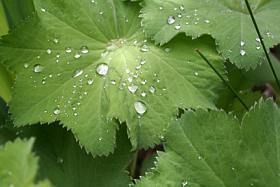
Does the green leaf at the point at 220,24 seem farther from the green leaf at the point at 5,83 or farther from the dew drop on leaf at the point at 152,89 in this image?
the green leaf at the point at 5,83

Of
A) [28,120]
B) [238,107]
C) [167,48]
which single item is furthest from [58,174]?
[238,107]

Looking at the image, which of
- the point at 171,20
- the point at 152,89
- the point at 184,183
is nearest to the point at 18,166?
the point at 184,183

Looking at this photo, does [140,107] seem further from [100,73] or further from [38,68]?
[38,68]

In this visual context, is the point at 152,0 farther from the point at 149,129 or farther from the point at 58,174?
the point at 58,174

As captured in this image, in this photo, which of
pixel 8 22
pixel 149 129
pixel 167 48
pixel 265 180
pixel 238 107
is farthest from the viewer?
pixel 238 107

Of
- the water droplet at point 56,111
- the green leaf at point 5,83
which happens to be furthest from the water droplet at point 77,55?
the green leaf at point 5,83

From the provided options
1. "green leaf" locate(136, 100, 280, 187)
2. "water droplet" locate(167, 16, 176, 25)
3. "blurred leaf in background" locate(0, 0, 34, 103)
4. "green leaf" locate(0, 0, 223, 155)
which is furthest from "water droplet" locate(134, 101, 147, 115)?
"blurred leaf in background" locate(0, 0, 34, 103)

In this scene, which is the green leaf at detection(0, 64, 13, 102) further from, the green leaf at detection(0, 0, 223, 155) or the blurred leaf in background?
the green leaf at detection(0, 0, 223, 155)
